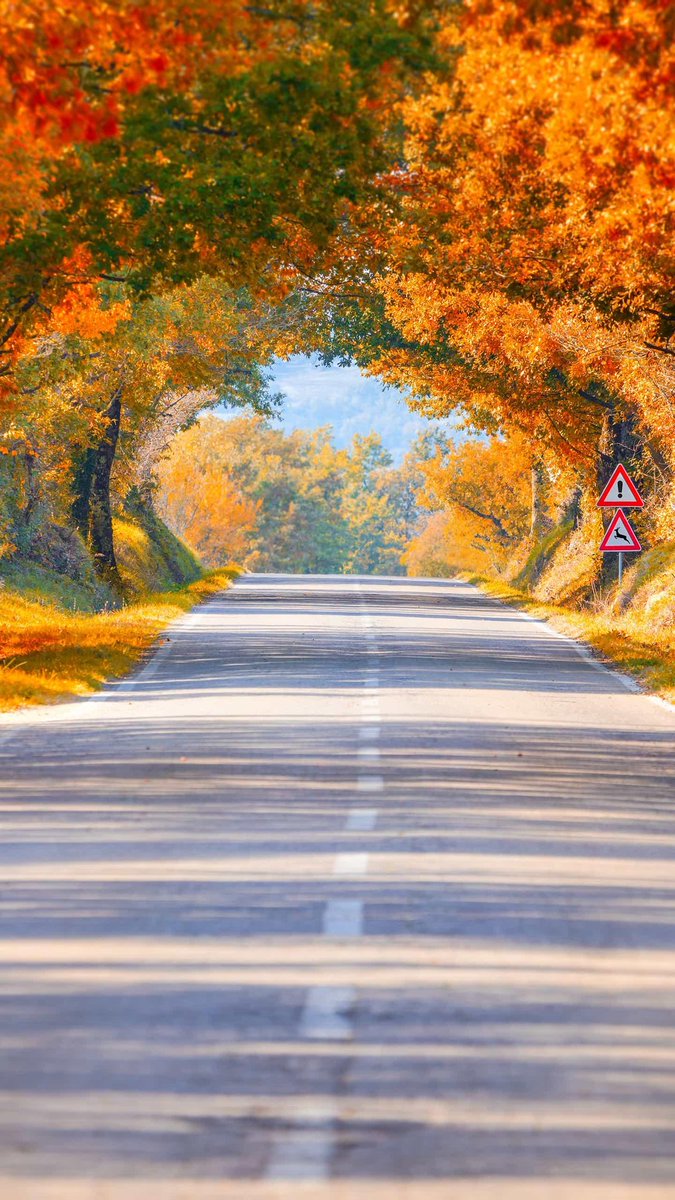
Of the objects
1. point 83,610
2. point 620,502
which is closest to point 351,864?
point 620,502

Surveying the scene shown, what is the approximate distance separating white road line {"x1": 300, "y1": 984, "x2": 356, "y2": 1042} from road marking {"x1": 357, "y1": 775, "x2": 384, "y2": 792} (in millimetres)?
5508

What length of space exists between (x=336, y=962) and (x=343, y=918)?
0.86m

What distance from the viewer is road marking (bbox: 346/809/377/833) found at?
11.1 meters

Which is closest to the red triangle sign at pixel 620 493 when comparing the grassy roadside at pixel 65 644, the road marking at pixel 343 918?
the grassy roadside at pixel 65 644

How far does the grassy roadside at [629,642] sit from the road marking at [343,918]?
12314 millimetres

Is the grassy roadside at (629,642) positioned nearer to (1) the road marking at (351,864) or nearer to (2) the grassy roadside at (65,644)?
(2) the grassy roadside at (65,644)

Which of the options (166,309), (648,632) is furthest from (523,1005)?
(166,309)

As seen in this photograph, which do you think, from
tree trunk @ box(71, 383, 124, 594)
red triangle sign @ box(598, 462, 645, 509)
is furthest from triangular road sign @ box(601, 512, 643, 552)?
tree trunk @ box(71, 383, 124, 594)

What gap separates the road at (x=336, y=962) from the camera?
537 centimetres

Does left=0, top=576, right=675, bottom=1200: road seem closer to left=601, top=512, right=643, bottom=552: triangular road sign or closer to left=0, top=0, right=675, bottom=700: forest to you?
left=0, top=0, right=675, bottom=700: forest

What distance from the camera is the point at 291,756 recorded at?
48.1ft

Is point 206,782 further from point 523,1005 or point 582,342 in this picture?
point 582,342

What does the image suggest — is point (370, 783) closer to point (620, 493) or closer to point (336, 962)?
point (336, 962)

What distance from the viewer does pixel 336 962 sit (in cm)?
771
